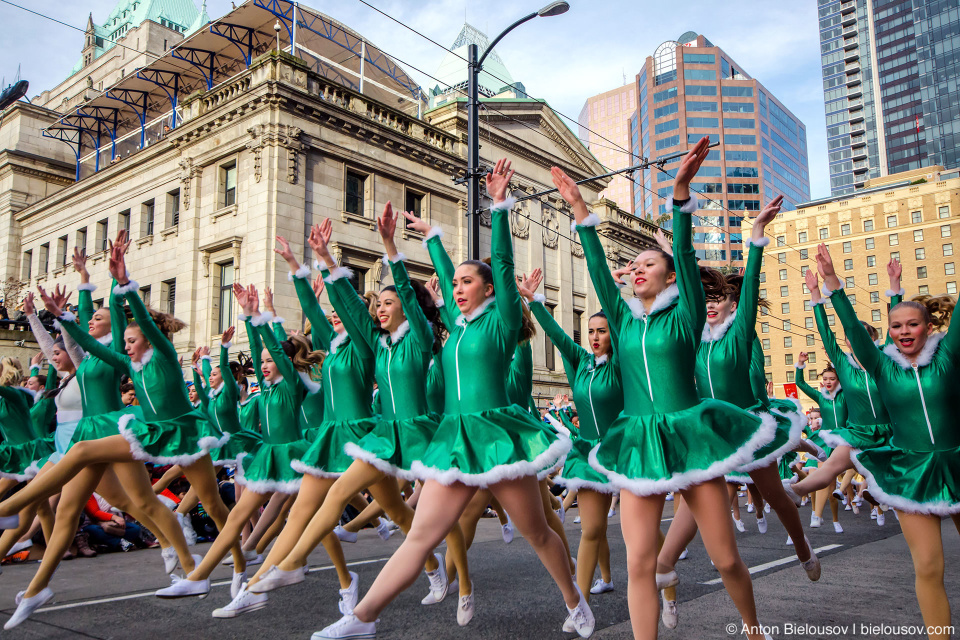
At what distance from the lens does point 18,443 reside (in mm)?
7777

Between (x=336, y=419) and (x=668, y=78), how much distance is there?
13518cm

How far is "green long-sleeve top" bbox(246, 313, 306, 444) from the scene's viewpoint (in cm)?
625

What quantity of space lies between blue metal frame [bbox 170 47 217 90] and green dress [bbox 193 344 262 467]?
2002cm

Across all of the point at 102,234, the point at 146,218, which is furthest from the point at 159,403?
the point at 102,234

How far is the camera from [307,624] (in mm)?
4770

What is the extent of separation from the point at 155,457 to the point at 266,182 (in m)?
15.5

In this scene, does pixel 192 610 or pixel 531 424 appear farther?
pixel 192 610

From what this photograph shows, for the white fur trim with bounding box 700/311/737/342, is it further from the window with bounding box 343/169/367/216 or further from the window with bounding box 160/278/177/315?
the window with bounding box 160/278/177/315

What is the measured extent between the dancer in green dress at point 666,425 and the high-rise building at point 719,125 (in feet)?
374

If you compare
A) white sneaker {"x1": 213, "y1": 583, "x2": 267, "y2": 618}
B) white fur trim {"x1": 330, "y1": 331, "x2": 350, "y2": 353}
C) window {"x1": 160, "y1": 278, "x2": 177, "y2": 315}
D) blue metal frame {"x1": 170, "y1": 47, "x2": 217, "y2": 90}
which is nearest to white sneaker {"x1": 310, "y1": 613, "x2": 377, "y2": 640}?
white sneaker {"x1": 213, "y1": 583, "x2": 267, "y2": 618}

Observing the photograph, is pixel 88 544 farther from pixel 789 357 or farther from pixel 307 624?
pixel 789 357

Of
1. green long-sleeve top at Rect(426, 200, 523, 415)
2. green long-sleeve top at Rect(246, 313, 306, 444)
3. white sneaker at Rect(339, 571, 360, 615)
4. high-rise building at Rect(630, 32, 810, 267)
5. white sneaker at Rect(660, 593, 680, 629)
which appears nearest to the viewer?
green long-sleeve top at Rect(426, 200, 523, 415)

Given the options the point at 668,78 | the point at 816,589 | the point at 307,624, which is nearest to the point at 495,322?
the point at 307,624

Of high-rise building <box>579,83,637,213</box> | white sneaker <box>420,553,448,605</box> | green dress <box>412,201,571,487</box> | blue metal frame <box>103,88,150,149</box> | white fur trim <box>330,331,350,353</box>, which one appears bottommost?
white sneaker <box>420,553,448,605</box>
